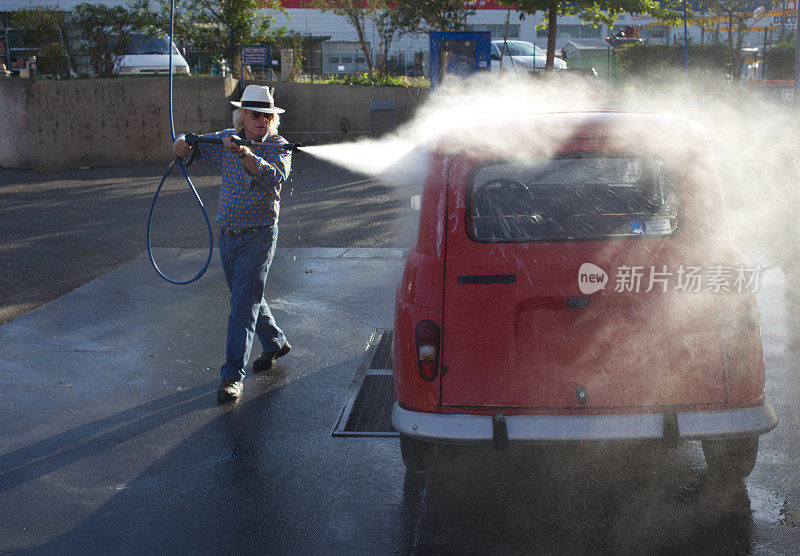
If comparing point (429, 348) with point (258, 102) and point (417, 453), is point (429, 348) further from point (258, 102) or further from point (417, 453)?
point (258, 102)

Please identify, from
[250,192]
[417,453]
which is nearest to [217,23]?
[250,192]

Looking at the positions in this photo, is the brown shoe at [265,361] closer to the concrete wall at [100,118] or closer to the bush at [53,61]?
the concrete wall at [100,118]

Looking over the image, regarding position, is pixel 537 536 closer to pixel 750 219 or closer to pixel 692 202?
pixel 692 202

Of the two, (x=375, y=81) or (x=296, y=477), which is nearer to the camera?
(x=296, y=477)

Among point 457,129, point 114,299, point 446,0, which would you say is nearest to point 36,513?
point 457,129

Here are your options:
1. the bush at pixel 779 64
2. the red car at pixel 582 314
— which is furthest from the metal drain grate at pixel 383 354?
the bush at pixel 779 64

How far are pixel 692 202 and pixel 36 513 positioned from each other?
3397 millimetres

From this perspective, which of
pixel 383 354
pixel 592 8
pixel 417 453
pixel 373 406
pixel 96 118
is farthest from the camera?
pixel 592 8

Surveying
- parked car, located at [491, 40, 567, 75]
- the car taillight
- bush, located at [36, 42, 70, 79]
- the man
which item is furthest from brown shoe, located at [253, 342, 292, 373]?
parked car, located at [491, 40, 567, 75]

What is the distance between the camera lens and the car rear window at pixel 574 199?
143 inches

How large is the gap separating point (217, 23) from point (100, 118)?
497 centimetres

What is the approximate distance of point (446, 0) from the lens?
74.7 feet

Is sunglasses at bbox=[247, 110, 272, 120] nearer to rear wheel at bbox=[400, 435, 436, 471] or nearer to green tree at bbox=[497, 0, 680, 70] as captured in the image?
rear wheel at bbox=[400, 435, 436, 471]

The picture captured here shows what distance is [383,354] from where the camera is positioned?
596cm
